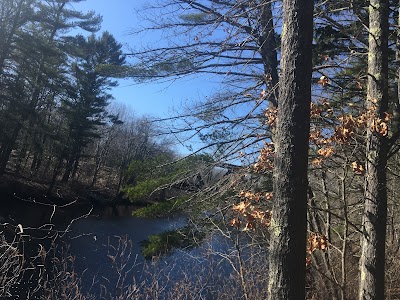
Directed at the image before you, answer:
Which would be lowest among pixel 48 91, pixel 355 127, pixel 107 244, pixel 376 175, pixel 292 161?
pixel 107 244

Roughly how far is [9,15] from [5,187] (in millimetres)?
10253

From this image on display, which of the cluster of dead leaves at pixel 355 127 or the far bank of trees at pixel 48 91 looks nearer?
the cluster of dead leaves at pixel 355 127

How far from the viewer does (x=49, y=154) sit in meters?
30.6

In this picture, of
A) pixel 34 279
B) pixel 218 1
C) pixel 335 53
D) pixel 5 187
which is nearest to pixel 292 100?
pixel 335 53

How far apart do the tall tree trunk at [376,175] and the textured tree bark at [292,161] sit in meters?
1.60

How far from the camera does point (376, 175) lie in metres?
4.82

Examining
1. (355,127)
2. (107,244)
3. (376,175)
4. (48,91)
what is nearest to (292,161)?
(355,127)

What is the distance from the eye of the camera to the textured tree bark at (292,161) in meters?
3.29

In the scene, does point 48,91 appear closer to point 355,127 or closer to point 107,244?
point 107,244

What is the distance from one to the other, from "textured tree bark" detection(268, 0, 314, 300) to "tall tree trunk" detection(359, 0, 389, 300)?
1.60 meters

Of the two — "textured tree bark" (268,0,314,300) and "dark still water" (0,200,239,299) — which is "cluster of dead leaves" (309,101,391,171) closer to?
"textured tree bark" (268,0,314,300)

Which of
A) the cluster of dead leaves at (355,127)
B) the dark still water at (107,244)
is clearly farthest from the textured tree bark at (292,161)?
the dark still water at (107,244)

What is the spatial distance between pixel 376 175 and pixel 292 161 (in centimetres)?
191

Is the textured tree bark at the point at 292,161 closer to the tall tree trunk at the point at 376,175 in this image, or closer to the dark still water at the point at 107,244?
the tall tree trunk at the point at 376,175
